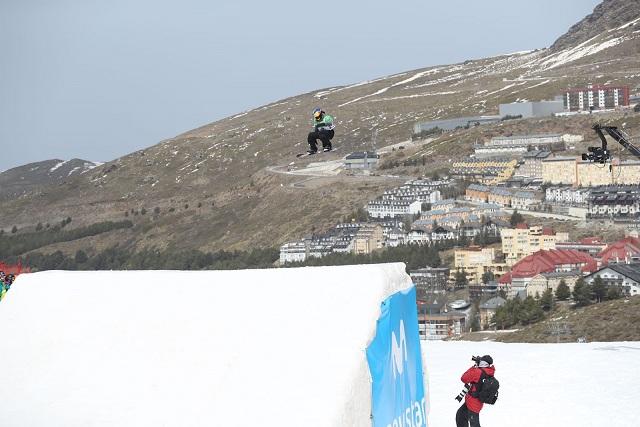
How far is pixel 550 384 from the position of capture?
1318cm

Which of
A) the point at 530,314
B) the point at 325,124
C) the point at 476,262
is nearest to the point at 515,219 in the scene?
the point at 476,262

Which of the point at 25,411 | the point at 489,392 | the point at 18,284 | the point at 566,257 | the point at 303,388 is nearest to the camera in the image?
the point at 303,388

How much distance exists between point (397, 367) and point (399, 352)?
0.46 feet

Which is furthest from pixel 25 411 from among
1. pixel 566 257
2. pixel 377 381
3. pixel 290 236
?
pixel 290 236

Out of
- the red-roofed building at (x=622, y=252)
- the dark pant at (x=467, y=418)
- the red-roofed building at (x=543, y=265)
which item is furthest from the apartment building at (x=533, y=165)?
the dark pant at (x=467, y=418)

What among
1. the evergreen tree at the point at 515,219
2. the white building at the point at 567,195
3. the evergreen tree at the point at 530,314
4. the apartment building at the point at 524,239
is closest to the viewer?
the evergreen tree at the point at 530,314

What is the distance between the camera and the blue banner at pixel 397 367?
700 cm

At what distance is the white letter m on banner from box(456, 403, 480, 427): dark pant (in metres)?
1.70

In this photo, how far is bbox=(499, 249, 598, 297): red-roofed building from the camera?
8700 cm

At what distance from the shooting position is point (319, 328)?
22.1 ft

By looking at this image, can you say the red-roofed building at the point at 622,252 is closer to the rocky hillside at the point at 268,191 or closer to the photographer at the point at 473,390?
the rocky hillside at the point at 268,191

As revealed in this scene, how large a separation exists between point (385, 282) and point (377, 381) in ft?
2.77

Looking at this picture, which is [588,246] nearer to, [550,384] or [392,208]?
[392,208]

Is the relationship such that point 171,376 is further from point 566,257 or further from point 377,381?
point 566,257
